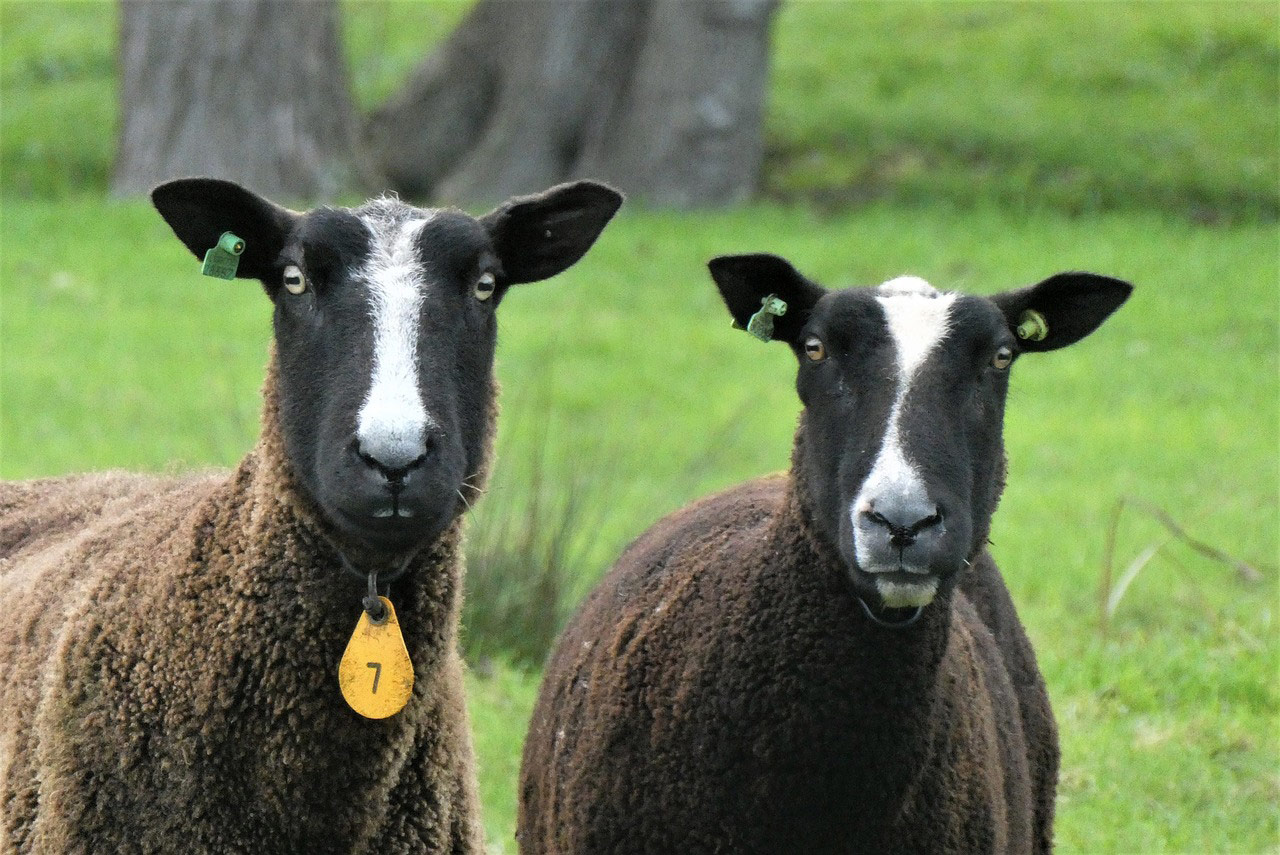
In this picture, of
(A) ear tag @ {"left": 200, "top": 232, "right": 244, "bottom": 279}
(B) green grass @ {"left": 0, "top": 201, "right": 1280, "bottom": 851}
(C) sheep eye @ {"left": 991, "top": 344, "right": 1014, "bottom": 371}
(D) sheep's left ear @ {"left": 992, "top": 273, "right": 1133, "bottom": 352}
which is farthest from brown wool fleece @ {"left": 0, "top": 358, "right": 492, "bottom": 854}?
(D) sheep's left ear @ {"left": 992, "top": 273, "right": 1133, "bottom": 352}

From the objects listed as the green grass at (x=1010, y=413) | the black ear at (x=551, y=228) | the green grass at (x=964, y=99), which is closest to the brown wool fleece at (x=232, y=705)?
the black ear at (x=551, y=228)

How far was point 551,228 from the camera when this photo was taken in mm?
4914

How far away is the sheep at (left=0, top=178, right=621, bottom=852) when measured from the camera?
13.5 feet

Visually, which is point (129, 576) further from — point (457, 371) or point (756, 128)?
point (756, 128)

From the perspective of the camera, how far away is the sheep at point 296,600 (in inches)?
163

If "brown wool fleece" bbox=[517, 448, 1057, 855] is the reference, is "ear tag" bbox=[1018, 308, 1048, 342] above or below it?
above

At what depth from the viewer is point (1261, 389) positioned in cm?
1367

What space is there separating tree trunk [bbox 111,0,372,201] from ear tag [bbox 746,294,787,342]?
12.4 metres

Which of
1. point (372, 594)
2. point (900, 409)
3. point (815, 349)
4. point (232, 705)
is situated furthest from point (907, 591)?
point (232, 705)

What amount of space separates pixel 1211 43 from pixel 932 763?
67.6 ft

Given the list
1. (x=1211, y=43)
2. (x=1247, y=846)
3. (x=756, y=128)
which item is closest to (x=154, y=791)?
(x=1247, y=846)

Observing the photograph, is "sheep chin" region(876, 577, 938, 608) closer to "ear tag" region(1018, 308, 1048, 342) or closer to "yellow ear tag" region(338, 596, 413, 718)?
"ear tag" region(1018, 308, 1048, 342)

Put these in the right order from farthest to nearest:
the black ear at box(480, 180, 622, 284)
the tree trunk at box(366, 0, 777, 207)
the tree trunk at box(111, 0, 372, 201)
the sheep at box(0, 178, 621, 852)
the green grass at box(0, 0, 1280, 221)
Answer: the green grass at box(0, 0, 1280, 221), the tree trunk at box(366, 0, 777, 207), the tree trunk at box(111, 0, 372, 201), the black ear at box(480, 180, 622, 284), the sheep at box(0, 178, 621, 852)

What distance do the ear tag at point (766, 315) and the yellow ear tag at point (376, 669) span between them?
1.49 metres
